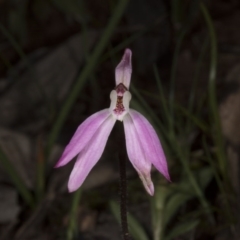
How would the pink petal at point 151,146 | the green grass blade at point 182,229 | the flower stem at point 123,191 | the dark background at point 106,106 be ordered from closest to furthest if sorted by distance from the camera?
the pink petal at point 151,146
the flower stem at point 123,191
the green grass blade at point 182,229
the dark background at point 106,106

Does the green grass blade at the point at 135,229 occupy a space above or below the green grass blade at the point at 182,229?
above

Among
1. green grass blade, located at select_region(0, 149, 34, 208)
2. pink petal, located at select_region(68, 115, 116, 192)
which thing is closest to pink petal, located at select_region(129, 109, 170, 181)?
pink petal, located at select_region(68, 115, 116, 192)

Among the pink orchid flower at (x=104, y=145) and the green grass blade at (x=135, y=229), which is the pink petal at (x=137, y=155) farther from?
the green grass blade at (x=135, y=229)

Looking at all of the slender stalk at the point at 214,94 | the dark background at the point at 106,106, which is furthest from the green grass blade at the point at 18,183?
the slender stalk at the point at 214,94

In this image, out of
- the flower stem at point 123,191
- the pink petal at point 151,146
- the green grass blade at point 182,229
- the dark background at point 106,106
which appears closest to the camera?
the pink petal at point 151,146

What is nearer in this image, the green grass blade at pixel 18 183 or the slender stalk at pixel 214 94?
the slender stalk at pixel 214 94

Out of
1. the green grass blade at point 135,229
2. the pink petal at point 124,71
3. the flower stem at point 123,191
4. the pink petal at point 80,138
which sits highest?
the pink petal at point 124,71
